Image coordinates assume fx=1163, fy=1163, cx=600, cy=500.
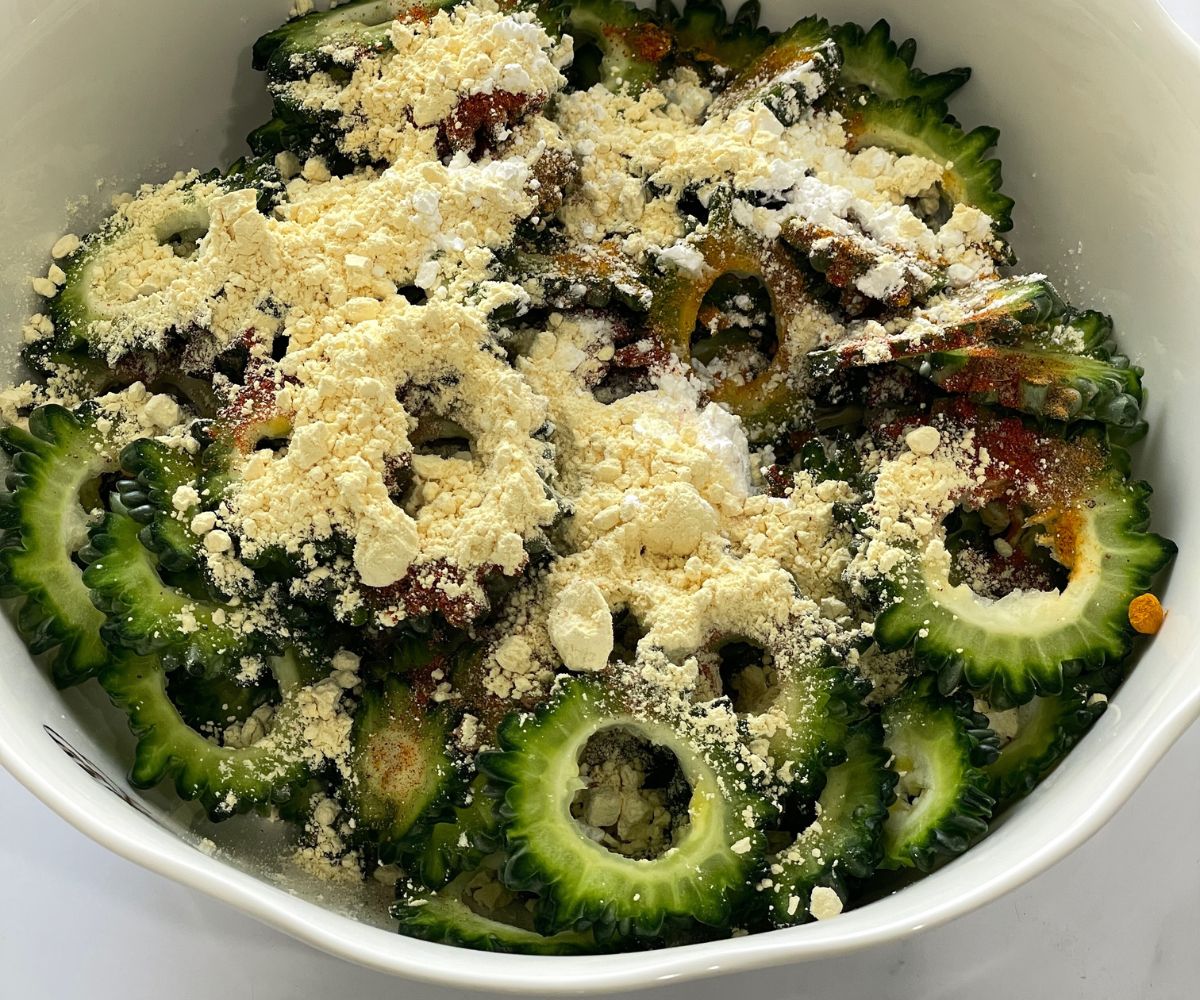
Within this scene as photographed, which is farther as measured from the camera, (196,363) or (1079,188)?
(1079,188)

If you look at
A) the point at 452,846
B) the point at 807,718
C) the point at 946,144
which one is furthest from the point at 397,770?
the point at 946,144

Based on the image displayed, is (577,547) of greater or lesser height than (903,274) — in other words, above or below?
below

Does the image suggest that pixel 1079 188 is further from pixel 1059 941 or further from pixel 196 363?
pixel 196 363

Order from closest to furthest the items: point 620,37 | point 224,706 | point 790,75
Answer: point 224,706 → point 790,75 → point 620,37

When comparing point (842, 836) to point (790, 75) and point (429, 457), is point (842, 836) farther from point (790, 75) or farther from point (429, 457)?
point (790, 75)

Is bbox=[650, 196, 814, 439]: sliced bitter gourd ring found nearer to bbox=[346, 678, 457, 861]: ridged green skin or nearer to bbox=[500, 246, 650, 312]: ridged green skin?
bbox=[500, 246, 650, 312]: ridged green skin

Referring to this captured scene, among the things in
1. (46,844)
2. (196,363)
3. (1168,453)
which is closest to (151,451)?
(196,363)

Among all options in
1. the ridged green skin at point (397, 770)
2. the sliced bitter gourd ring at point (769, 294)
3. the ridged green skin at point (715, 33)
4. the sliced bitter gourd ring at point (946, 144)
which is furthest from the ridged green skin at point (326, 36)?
the ridged green skin at point (397, 770)

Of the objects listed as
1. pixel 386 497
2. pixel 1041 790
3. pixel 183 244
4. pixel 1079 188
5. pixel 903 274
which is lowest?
pixel 183 244
